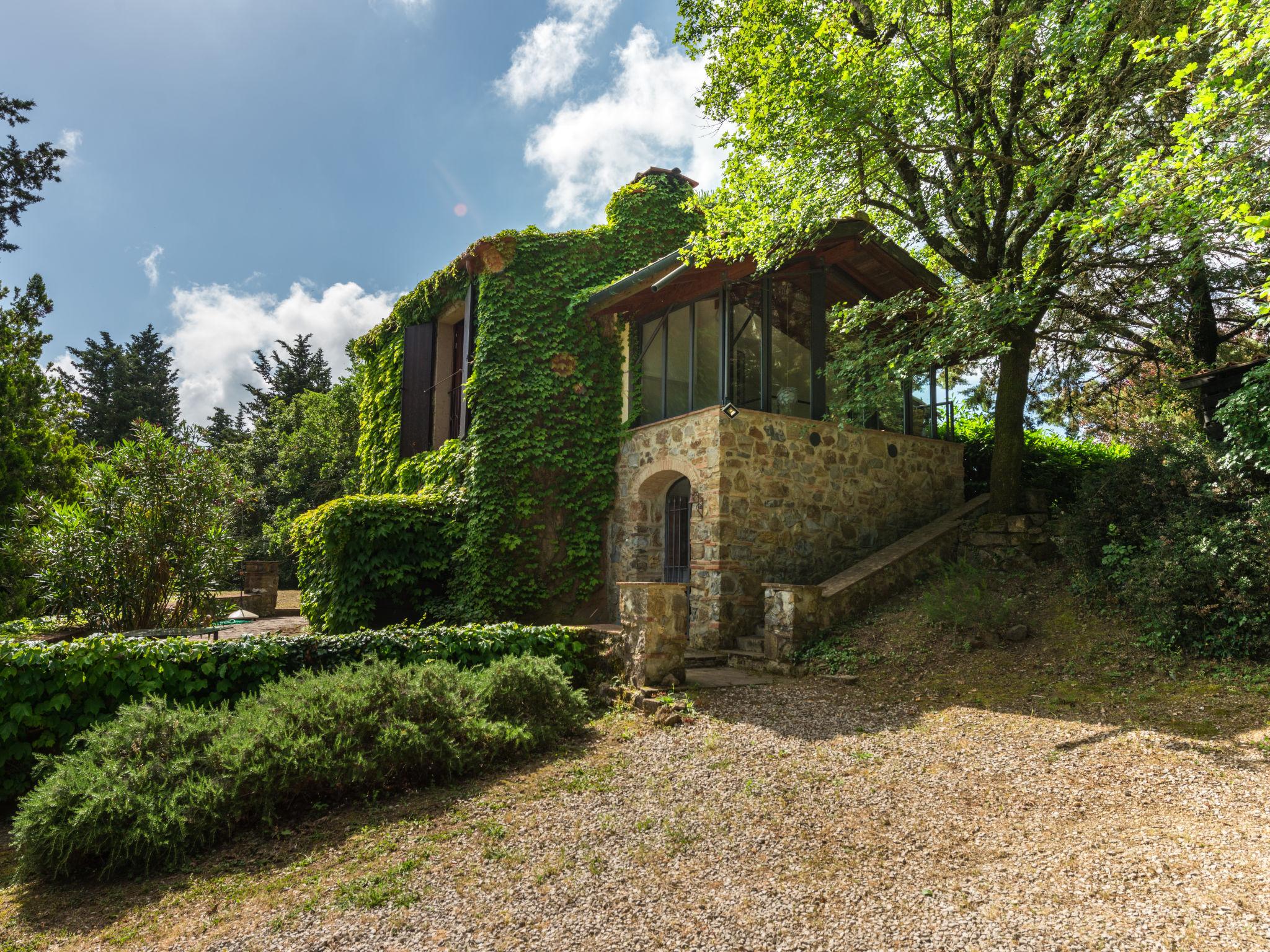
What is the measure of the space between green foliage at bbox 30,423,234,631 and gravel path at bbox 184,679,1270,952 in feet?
22.4

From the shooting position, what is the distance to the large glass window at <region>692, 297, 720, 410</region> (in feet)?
33.7

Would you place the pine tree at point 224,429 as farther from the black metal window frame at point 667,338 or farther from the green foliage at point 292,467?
the black metal window frame at point 667,338

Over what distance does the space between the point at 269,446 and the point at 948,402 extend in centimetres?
2319

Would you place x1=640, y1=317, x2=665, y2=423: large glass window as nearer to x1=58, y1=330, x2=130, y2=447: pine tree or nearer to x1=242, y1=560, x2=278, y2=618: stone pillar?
x1=242, y1=560, x2=278, y2=618: stone pillar

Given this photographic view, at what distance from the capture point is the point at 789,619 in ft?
25.0

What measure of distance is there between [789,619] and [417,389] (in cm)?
770

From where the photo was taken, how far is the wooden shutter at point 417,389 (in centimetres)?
1189

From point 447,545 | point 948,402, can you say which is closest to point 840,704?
point 447,545

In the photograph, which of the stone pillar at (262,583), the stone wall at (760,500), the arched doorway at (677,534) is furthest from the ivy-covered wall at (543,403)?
the stone pillar at (262,583)

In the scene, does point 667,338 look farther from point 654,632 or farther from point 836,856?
point 836,856

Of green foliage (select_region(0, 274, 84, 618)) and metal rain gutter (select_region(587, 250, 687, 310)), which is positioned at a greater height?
metal rain gutter (select_region(587, 250, 687, 310))

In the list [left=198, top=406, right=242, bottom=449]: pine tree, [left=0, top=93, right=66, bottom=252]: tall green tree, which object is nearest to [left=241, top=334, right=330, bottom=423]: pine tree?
[left=198, top=406, right=242, bottom=449]: pine tree

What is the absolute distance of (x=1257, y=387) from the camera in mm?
6836

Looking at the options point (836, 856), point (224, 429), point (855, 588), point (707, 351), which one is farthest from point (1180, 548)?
point (224, 429)
